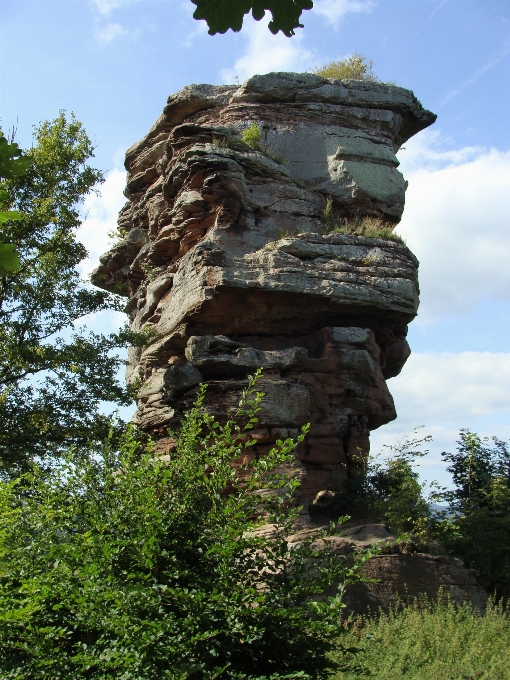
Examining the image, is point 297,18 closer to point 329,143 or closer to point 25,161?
point 25,161

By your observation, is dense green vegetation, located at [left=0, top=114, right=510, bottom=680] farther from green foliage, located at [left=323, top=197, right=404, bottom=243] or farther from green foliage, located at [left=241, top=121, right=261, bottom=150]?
green foliage, located at [left=241, top=121, right=261, bottom=150]

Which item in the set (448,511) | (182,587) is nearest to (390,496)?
(448,511)

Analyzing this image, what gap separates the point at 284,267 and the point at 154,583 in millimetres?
8906

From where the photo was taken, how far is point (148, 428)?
14359 millimetres

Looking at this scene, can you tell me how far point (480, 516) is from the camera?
43.0 ft

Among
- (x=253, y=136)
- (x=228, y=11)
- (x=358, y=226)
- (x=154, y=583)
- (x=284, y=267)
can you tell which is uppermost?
(x=253, y=136)

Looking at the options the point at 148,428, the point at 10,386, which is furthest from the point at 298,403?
the point at 10,386

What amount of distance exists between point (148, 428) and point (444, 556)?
615 centimetres

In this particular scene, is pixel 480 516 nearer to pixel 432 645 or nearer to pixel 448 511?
pixel 448 511

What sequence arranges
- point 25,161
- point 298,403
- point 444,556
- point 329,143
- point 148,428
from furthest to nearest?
point 329,143 → point 148,428 → point 298,403 → point 444,556 → point 25,161

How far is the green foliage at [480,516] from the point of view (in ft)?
41.3

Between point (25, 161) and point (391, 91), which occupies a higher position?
point (391, 91)

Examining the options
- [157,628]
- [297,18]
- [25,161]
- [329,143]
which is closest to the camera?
[297,18]

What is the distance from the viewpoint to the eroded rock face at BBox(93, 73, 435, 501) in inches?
545
